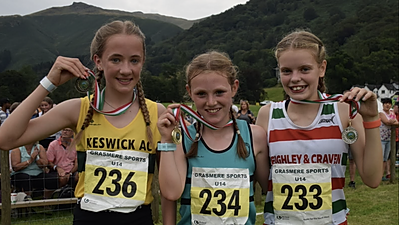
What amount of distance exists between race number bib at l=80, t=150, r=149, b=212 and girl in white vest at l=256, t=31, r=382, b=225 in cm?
87

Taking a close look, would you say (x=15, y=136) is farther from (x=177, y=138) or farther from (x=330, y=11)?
(x=330, y=11)

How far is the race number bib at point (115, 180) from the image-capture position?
2.38 m

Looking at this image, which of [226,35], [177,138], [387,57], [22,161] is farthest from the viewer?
[226,35]

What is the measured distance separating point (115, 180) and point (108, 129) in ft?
1.10

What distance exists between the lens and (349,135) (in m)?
2.36

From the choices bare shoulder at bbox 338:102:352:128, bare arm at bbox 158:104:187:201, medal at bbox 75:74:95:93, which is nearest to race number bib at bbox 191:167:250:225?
bare arm at bbox 158:104:187:201

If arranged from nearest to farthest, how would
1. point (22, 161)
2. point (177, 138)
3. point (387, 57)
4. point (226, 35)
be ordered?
point (177, 138)
point (22, 161)
point (387, 57)
point (226, 35)

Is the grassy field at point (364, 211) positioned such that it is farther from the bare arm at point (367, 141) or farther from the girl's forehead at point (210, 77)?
the girl's forehead at point (210, 77)

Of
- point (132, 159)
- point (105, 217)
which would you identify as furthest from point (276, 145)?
point (105, 217)

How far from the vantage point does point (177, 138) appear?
7.52ft

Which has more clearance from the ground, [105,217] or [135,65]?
[135,65]

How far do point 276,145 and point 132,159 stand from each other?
0.96 meters

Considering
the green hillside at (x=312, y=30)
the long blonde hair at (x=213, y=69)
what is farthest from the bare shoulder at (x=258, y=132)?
the green hillside at (x=312, y=30)

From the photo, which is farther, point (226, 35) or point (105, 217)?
point (226, 35)
